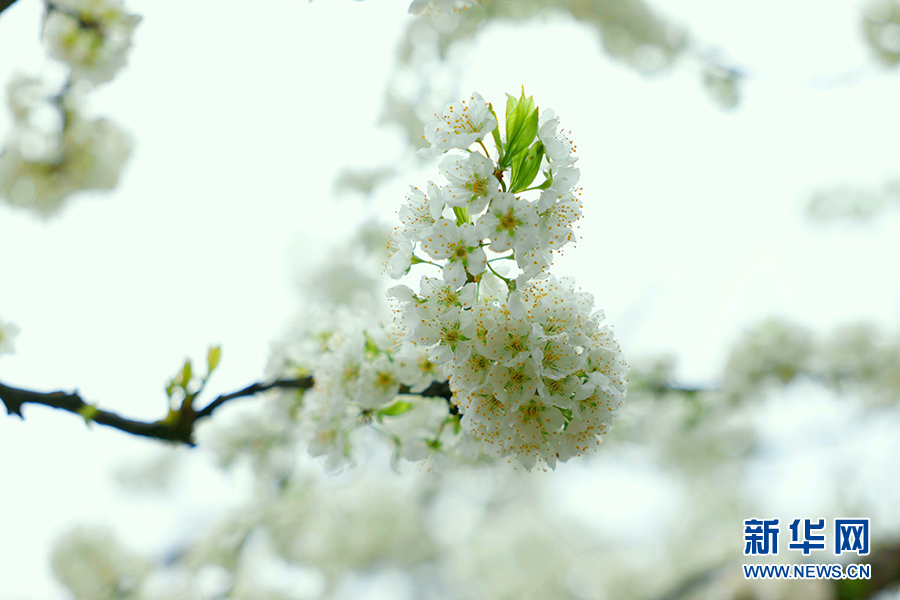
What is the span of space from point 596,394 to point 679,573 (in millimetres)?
4233

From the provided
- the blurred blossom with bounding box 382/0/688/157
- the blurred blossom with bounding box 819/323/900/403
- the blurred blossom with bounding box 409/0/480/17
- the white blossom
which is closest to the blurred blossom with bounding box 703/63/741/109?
the blurred blossom with bounding box 382/0/688/157

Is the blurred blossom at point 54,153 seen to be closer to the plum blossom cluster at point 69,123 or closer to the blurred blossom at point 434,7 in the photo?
the plum blossom cluster at point 69,123

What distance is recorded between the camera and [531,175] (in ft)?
2.42

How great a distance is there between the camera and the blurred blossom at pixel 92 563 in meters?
2.23

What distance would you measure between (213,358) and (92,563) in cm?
192

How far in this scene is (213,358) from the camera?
0.95 metres

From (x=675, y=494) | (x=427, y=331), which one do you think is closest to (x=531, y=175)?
(x=427, y=331)

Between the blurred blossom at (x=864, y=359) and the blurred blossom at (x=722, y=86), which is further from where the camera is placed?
the blurred blossom at (x=864, y=359)

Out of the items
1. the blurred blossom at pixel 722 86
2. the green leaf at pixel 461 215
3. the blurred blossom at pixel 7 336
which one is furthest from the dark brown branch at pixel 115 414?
the blurred blossom at pixel 722 86

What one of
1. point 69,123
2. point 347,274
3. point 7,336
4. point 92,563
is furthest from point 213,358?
point 347,274

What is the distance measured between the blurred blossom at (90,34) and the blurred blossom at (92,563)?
5.93 ft

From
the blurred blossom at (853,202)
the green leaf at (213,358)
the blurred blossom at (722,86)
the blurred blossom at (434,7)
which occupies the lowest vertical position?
the green leaf at (213,358)

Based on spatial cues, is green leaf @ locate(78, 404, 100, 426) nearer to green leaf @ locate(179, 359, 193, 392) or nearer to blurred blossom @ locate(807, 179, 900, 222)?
green leaf @ locate(179, 359, 193, 392)

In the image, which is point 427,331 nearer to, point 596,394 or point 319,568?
point 596,394
